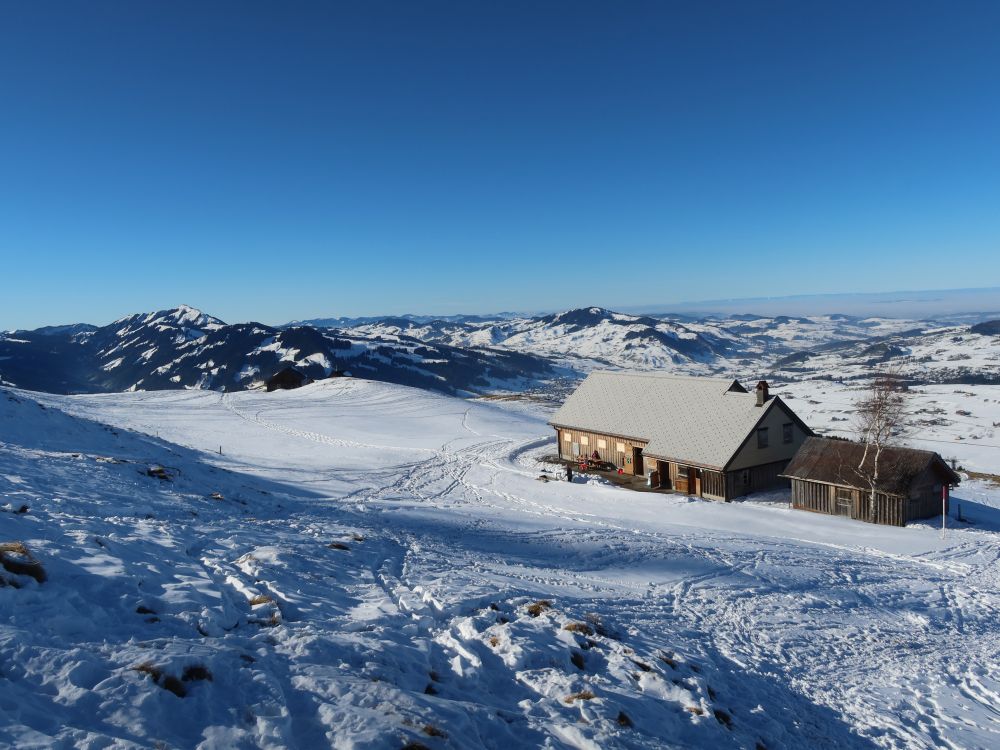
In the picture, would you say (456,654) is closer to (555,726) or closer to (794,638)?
(555,726)

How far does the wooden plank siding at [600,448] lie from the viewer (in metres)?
39.7

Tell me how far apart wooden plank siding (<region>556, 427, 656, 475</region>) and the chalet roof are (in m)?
8.95

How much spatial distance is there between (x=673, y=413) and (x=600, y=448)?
20.6 feet

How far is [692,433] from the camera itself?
3628 centimetres

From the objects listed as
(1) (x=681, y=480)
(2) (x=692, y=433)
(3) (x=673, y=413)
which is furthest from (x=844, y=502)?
(3) (x=673, y=413)

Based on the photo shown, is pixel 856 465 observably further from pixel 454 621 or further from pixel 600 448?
pixel 454 621

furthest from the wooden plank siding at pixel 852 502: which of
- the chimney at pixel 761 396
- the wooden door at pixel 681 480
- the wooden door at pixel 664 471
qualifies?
the wooden door at pixel 664 471

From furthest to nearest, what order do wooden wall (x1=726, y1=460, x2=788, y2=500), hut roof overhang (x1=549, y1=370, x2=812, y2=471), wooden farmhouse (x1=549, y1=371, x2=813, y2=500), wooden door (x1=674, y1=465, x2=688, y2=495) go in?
wooden door (x1=674, y1=465, x2=688, y2=495), hut roof overhang (x1=549, y1=370, x2=812, y2=471), wooden farmhouse (x1=549, y1=371, x2=813, y2=500), wooden wall (x1=726, y1=460, x2=788, y2=500)

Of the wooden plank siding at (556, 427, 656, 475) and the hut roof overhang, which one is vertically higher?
the hut roof overhang

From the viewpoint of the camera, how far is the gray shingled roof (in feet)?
113

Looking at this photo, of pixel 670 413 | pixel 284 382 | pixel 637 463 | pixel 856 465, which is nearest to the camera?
pixel 856 465

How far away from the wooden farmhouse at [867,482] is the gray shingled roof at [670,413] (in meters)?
3.90

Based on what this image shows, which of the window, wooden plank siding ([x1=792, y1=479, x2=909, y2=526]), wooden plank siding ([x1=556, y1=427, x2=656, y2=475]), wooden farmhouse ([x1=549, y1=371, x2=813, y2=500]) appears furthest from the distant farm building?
wooden plank siding ([x1=792, y1=479, x2=909, y2=526])

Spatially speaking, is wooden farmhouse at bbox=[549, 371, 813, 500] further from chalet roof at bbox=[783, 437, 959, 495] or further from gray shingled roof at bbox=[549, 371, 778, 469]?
chalet roof at bbox=[783, 437, 959, 495]
